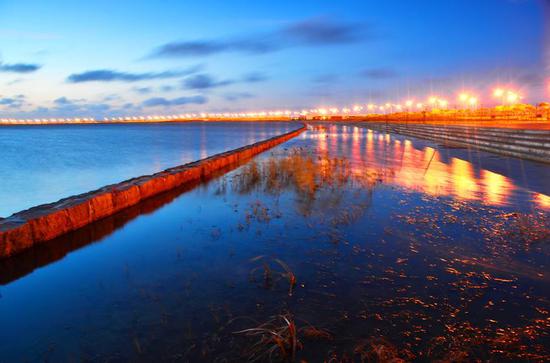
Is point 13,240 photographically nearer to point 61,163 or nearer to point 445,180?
point 445,180

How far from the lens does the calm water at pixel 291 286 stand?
3.27m

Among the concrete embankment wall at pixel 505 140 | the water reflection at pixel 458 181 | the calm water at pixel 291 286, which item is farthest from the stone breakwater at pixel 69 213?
the concrete embankment wall at pixel 505 140

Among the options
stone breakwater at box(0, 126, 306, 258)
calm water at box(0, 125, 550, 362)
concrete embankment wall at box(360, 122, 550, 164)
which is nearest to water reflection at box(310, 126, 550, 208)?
calm water at box(0, 125, 550, 362)

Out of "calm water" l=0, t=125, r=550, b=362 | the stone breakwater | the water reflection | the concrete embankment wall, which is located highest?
the concrete embankment wall

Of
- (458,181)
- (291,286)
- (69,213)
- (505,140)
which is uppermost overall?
(505,140)

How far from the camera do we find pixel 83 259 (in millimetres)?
5719

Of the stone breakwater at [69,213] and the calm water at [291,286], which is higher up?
the stone breakwater at [69,213]

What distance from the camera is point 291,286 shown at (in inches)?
174

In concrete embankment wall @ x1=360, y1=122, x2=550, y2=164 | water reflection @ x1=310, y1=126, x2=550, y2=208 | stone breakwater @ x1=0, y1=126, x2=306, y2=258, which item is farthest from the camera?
concrete embankment wall @ x1=360, y1=122, x2=550, y2=164

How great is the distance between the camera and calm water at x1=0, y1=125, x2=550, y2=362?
3270mm

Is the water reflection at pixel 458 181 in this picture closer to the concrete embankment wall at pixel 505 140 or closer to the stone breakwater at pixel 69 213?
the concrete embankment wall at pixel 505 140

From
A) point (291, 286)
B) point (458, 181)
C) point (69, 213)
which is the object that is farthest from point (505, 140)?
point (69, 213)

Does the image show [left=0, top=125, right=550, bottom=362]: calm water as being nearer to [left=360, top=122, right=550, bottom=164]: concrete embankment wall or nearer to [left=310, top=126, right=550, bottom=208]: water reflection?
[left=310, top=126, right=550, bottom=208]: water reflection

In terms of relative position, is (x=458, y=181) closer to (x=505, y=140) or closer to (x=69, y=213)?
(x=69, y=213)
